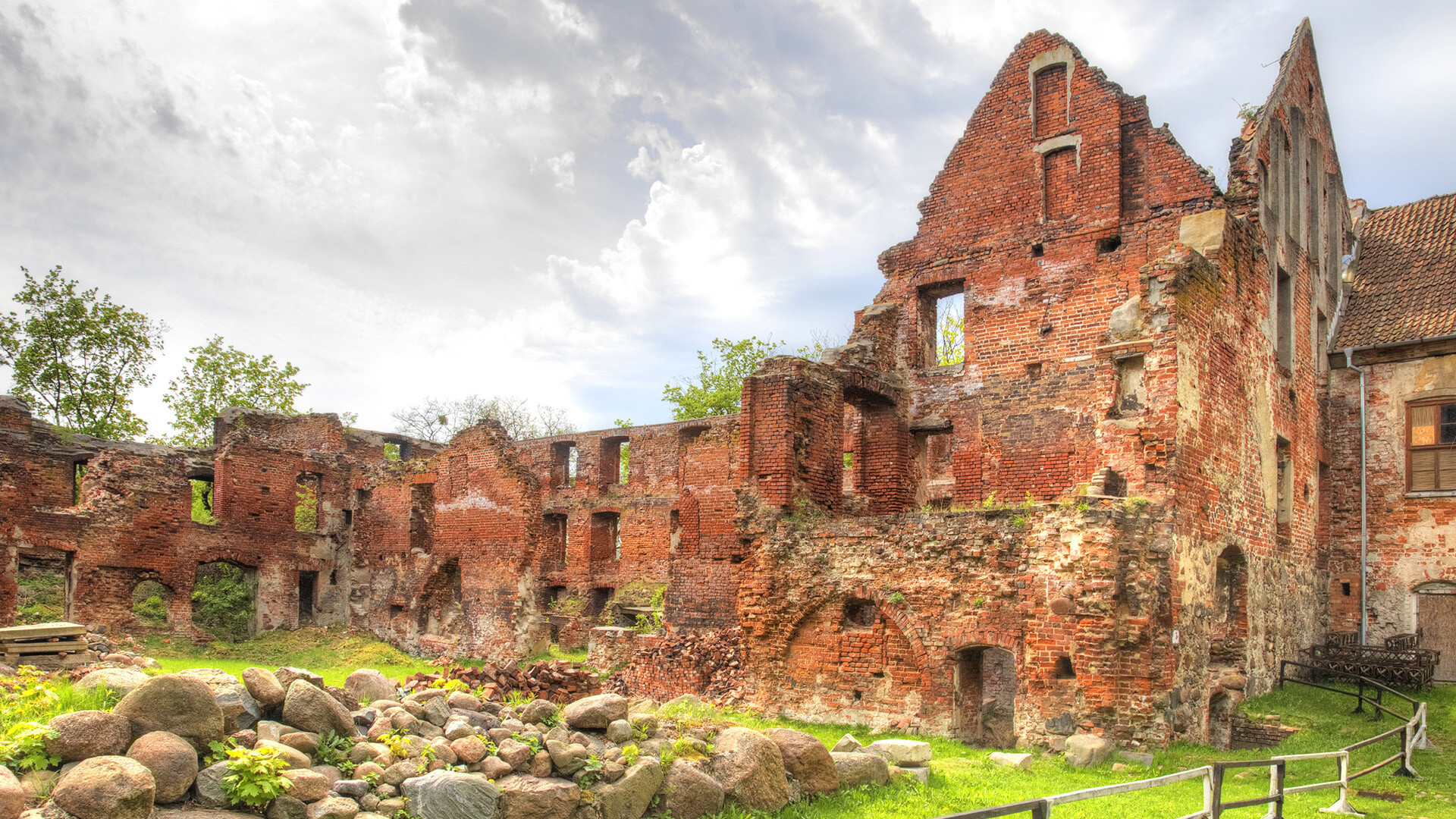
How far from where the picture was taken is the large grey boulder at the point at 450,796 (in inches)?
290

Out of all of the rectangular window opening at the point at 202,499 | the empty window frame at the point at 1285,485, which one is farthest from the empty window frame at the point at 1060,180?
the rectangular window opening at the point at 202,499

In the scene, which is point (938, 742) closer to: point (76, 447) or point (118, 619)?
point (118, 619)

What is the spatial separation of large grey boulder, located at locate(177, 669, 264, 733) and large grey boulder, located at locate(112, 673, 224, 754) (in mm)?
132

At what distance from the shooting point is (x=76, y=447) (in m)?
26.8

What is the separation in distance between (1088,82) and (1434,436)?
9071mm

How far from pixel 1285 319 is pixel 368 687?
1619 cm

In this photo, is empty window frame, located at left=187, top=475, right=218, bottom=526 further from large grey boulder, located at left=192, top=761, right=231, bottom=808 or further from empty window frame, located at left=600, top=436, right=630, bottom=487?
large grey boulder, located at left=192, top=761, right=231, bottom=808

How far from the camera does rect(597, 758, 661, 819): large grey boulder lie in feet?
27.1

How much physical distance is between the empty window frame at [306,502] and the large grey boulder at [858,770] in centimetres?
2467

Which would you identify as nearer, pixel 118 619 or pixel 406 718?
pixel 406 718

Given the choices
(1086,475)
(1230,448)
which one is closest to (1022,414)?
(1086,475)

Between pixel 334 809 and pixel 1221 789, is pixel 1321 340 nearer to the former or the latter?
pixel 1221 789

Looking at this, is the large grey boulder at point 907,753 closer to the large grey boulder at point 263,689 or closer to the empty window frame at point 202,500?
the large grey boulder at point 263,689

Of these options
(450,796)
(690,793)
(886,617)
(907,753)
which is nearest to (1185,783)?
(907,753)
